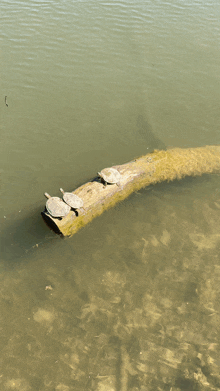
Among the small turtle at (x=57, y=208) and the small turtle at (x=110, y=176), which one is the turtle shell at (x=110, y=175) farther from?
the small turtle at (x=57, y=208)

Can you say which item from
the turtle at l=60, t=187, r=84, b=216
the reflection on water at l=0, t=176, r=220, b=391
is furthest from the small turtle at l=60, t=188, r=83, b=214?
the reflection on water at l=0, t=176, r=220, b=391

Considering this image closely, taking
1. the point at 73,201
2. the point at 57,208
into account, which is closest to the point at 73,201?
the point at 73,201

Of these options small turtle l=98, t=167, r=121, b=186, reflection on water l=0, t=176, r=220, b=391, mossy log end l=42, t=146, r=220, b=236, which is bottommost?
reflection on water l=0, t=176, r=220, b=391

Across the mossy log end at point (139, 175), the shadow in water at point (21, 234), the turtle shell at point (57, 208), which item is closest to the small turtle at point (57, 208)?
the turtle shell at point (57, 208)

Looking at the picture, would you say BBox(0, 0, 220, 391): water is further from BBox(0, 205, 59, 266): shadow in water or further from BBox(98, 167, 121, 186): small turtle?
BBox(98, 167, 121, 186): small turtle

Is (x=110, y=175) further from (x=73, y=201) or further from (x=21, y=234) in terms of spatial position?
(x=21, y=234)
